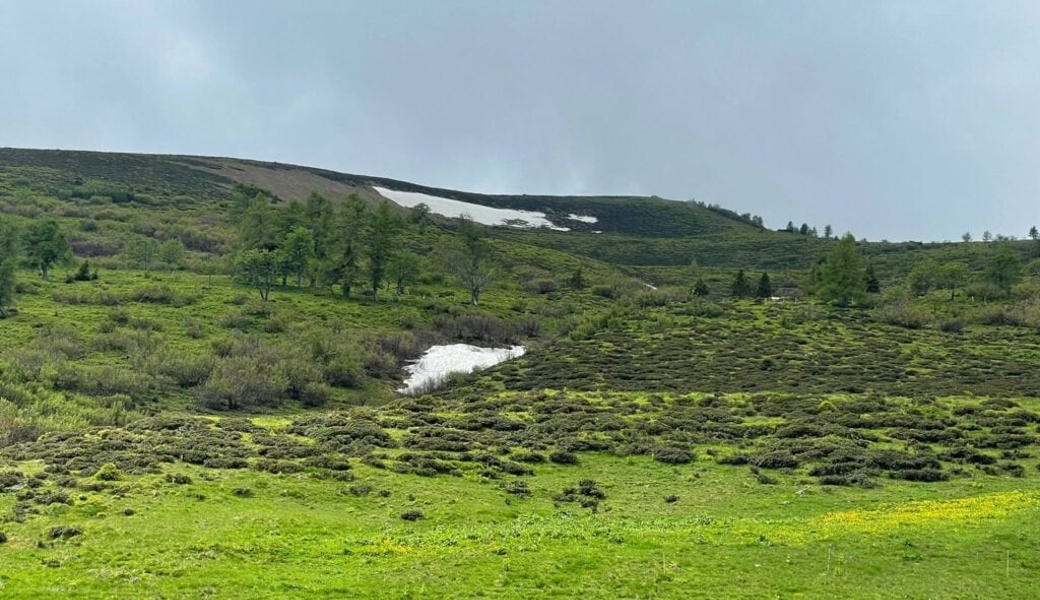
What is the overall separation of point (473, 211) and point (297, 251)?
10401 cm

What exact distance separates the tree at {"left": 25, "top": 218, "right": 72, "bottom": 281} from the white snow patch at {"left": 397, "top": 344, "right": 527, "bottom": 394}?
4142cm

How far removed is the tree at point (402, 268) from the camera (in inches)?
3424

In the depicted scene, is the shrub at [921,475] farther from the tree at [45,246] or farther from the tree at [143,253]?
the tree at [143,253]

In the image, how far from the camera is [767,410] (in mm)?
41188

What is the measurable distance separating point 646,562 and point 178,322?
5568 cm

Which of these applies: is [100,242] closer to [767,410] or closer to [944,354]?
[767,410]

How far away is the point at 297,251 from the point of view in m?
85.4

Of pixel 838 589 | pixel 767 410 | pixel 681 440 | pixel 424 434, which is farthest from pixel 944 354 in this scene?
pixel 838 589

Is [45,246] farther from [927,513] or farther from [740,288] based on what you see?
[740,288]

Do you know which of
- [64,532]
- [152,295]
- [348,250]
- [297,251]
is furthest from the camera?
[297,251]

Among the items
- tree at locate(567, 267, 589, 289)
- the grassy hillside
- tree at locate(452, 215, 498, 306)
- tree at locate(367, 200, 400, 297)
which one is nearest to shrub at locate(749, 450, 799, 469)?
the grassy hillside

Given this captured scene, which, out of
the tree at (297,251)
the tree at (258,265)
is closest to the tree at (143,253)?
the tree at (258,265)

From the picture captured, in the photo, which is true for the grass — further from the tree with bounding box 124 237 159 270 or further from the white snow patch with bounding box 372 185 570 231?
the white snow patch with bounding box 372 185 570 231

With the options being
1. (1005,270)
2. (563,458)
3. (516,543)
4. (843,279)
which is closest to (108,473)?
(516,543)
